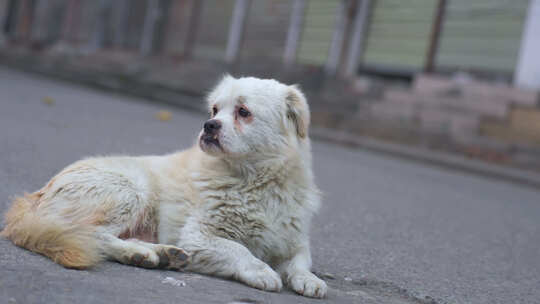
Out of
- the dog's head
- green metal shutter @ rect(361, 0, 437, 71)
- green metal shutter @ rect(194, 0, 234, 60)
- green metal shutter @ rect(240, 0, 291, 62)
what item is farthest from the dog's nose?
green metal shutter @ rect(194, 0, 234, 60)

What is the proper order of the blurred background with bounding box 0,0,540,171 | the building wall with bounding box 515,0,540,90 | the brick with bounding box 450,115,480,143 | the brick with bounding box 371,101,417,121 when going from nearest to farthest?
the brick with bounding box 450,115,480,143
the blurred background with bounding box 0,0,540,171
the building wall with bounding box 515,0,540,90
the brick with bounding box 371,101,417,121

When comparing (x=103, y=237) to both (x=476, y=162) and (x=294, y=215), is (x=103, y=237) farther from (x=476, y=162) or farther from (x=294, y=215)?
(x=476, y=162)

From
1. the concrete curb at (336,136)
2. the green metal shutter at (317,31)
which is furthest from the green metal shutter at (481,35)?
the green metal shutter at (317,31)

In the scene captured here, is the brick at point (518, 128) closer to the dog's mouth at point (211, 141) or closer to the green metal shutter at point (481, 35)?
the green metal shutter at point (481, 35)

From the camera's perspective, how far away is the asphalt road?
8.18 feet

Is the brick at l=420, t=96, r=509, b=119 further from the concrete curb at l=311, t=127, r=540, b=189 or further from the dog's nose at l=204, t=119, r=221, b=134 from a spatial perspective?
the dog's nose at l=204, t=119, r=221, b=134

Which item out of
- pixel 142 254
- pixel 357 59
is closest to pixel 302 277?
pixel 142 254

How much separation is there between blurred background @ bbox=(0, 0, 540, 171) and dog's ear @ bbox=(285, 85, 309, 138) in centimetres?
722

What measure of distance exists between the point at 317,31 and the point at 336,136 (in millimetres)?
4738

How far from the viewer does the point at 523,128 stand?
971cm

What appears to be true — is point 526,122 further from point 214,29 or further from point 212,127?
point 214,29

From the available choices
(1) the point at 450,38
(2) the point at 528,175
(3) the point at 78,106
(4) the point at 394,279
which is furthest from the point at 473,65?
(4) the point at 394,279

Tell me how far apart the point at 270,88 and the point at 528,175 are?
709 cm

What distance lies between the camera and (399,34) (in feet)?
43.4
